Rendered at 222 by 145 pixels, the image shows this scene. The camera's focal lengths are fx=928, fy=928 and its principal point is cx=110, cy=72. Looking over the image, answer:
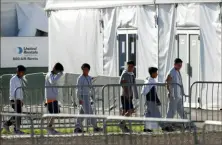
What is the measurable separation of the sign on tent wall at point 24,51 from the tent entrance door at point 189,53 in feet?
60.1

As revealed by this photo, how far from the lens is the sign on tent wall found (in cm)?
4362

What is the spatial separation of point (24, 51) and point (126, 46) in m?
17.3

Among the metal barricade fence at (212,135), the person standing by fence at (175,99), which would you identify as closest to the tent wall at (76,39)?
the person standing by fence at (175,99)

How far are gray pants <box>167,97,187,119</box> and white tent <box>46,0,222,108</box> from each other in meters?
3.86

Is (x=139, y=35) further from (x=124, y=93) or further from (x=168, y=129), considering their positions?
(x=168, y=129)

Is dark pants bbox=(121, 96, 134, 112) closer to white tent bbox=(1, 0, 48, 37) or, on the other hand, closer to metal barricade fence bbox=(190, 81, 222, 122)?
metal barricade fence bbox=(190, 81, 222, 122)

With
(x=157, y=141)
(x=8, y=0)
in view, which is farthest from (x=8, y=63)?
(x=157, y=141)

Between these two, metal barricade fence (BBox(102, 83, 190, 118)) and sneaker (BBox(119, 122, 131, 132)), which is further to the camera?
metal barricade fence (BBox(102, 83, 190, 118))

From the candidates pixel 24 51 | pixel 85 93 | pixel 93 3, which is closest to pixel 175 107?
pixel 85 93

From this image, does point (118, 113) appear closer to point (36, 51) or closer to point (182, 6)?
point (182, 6)

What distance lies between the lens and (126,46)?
2744 centimetres

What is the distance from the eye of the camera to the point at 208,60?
2527 centimetres

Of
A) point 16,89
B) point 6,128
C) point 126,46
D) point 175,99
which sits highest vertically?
point 126,46

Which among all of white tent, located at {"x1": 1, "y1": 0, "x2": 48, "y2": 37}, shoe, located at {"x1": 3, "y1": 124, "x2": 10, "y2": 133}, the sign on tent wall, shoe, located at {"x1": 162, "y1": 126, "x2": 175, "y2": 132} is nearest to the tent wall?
shoe, located at {"x1": 3, "y1": 124, "x2": 10, "y2": 133}
